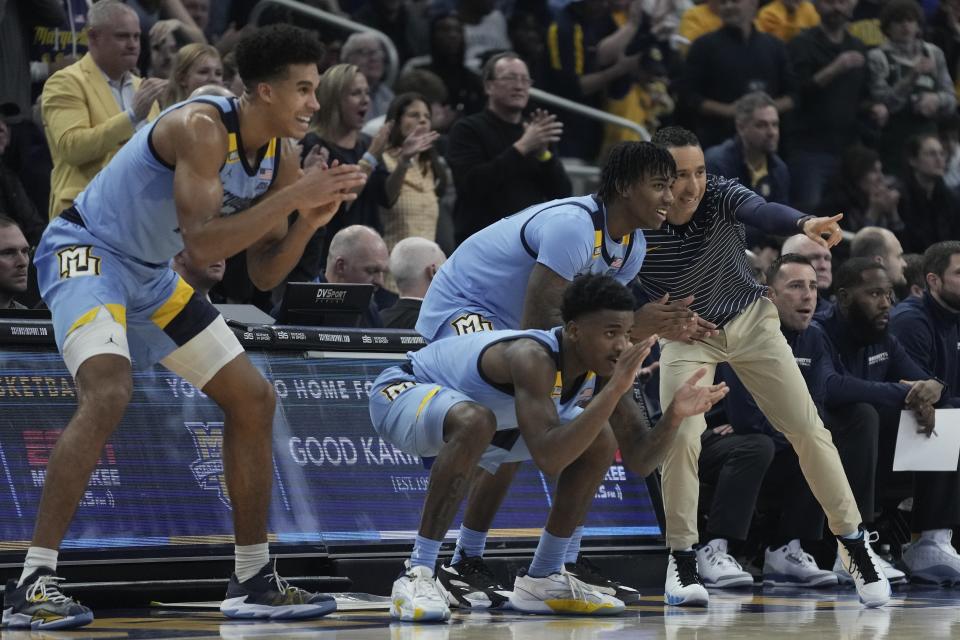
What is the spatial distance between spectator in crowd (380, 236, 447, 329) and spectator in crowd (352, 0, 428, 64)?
4497 mm

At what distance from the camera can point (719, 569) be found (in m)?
8.13

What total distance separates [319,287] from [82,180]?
178 cm

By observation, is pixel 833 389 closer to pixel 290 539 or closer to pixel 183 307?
pixel 290 539

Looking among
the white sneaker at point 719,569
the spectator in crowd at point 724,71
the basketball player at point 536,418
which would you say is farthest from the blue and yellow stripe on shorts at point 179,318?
Answer: the spectator in crowd at point 724,71

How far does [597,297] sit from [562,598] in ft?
4.31

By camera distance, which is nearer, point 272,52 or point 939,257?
point 272,52

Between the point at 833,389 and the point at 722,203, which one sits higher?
the point at 722,203

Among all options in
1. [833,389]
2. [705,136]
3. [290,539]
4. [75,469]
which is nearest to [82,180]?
[290,539]

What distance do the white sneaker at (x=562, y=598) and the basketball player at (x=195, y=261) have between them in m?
0.96

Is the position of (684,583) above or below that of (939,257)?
below

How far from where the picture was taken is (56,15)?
984 centimetres

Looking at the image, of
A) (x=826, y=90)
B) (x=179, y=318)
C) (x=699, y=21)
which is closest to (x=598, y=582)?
(x=179, y=318)

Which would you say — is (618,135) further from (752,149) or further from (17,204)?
(17,204)

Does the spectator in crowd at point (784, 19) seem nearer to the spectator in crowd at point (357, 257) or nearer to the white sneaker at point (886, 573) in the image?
the spectator in crowd at point (357, 257)
